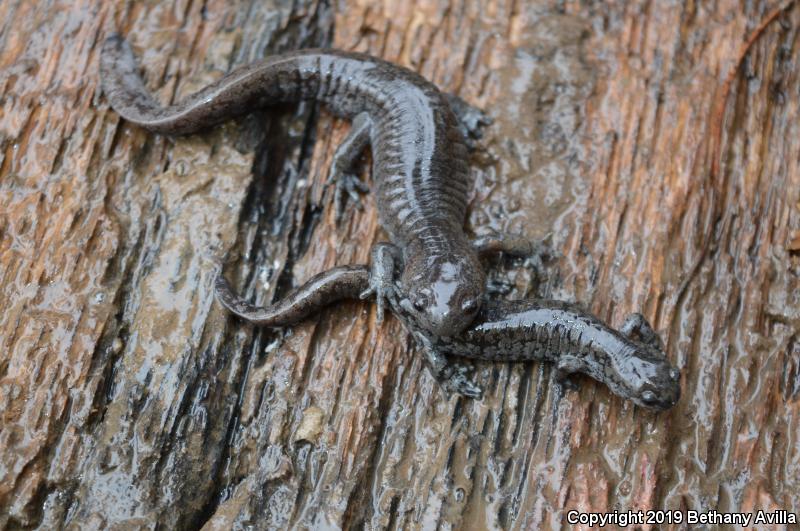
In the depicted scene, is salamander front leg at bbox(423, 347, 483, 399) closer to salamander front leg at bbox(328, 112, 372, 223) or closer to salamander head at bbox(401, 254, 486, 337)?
salamander head at bbox(401, 254, 486, 337)

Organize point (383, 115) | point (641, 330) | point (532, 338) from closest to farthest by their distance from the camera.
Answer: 1. point (532, 338)
2. point (641, 330)
3. point (383, 115)

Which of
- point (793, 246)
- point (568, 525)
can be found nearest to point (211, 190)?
point (568, 525)

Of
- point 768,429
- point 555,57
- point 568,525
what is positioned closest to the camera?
point 568,525

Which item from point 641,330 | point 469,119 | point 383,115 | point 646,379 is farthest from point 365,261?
point 646,379

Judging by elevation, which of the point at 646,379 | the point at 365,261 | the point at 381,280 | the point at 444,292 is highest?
the point at 365,261

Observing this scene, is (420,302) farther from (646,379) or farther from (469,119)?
(469,119)

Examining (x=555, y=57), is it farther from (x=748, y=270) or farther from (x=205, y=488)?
(x=205, y=488)

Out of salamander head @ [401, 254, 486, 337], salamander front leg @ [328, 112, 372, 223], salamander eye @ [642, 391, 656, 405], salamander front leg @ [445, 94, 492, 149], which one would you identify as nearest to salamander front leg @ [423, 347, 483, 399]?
salamander head @ [401, 254, 486, 337]
